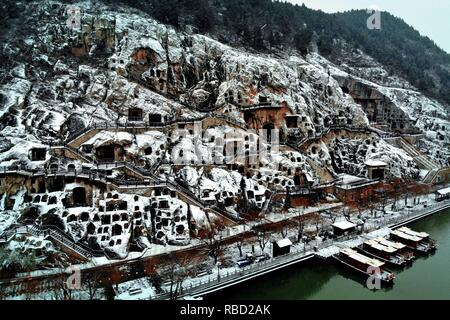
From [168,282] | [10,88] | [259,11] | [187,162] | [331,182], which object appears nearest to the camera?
[168,282]

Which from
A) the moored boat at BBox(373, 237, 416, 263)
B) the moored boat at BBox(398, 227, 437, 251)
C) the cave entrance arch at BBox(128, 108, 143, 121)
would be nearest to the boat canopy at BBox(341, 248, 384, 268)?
the moored boat at BBox(373, 237, 416, 263)

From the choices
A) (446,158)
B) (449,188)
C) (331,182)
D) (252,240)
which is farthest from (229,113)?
(446,158)

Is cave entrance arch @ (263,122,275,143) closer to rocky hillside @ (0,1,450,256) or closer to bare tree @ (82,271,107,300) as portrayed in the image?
rocky hillside @ (0,1,450,256)

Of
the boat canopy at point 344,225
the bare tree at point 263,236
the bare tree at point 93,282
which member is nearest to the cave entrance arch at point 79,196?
the bare tree at point 93,282

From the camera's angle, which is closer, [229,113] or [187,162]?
[187,162]

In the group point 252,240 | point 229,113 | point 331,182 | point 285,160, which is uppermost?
point 229,113

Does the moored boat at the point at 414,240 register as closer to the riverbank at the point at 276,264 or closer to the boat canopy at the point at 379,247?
the riverbank at the point at 276,264

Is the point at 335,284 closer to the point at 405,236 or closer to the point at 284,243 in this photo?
the point at 284,243
